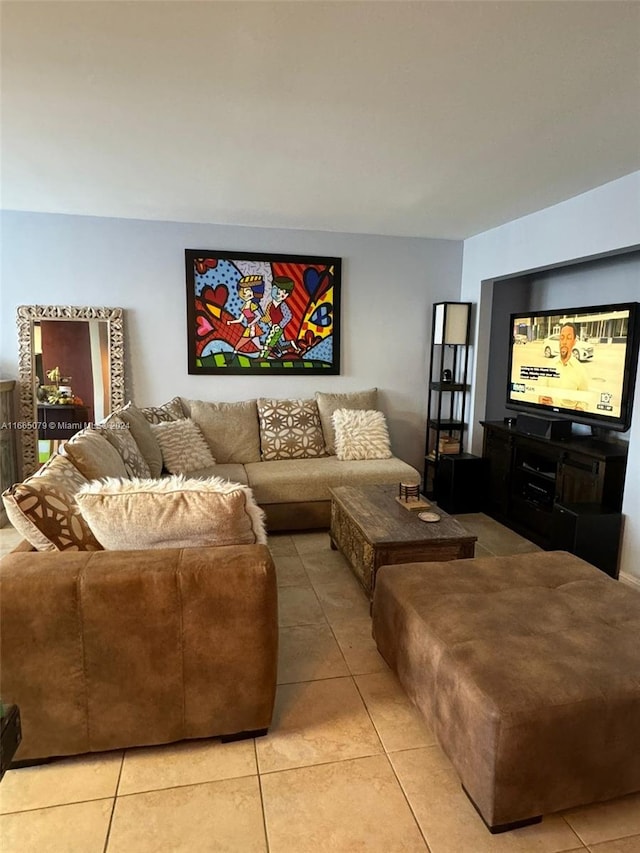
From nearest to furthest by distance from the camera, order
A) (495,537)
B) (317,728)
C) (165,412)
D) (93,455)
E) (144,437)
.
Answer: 1. (317,728)
2. (93,455)
3. (144,437)
4. (495,537)
5. (165,412)

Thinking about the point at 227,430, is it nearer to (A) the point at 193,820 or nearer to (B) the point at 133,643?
(B) the point at 133,643

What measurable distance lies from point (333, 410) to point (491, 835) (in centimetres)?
323

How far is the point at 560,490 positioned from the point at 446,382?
5.19ft

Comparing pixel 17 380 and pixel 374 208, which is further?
pixel 17 380

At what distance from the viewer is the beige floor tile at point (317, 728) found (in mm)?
1766

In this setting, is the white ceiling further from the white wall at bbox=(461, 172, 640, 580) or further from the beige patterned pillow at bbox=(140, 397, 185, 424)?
the beige patterned pillow at bbox=(140, 397, 185, 424)

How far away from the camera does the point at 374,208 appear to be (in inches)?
148

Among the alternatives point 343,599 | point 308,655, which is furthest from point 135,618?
point 343,599

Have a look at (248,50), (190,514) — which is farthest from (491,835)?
(248,50)

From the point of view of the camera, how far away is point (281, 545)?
3602 mm

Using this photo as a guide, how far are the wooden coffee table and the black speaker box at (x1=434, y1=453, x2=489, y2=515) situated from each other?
4.17 feet

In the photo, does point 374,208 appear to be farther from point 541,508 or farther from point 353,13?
point 541,508

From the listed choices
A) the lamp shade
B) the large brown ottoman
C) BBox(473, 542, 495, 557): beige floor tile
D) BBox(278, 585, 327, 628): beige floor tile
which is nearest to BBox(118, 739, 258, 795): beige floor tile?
the large brown ottoman

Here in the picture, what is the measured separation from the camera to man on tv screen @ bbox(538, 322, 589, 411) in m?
3.51
